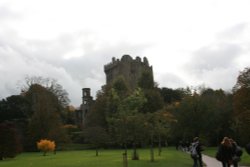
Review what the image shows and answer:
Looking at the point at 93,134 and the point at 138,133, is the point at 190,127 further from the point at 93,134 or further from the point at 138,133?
the point at 138,133

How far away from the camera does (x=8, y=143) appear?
60750 mm

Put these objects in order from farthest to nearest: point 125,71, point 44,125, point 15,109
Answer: point 125,71 → point 15,109 → point 44,125

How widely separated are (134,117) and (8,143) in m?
25.2

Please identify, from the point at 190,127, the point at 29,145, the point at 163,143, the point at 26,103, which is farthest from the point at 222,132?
the point at 26,103

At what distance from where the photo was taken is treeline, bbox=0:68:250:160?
142ft

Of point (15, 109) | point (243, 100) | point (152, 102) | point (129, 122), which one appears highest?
point (152, 102)

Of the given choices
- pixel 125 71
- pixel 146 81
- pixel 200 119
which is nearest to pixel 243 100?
pixel 200 119

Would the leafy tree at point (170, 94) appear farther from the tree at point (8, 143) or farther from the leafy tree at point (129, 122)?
the leafy tree at point (129, 122)

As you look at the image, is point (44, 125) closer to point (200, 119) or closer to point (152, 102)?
point (152, 102)

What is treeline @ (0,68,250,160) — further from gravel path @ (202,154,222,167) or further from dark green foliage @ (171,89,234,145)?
gravel path @ (202,154,222,167)

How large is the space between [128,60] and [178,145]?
60918 mm

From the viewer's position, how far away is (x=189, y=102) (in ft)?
237

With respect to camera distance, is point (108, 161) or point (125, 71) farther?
point (125, 71)

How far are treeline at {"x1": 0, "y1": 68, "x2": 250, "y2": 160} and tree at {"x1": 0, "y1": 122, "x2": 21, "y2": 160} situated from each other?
132mm
